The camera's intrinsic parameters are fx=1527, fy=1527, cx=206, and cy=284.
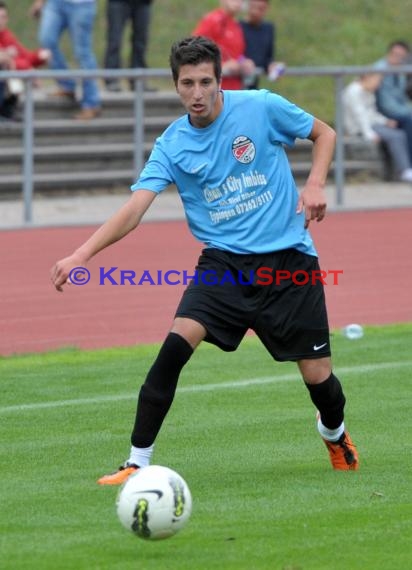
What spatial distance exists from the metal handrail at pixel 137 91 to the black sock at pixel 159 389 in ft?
33.1

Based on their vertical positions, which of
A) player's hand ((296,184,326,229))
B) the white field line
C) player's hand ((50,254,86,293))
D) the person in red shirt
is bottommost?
the person in red shirt

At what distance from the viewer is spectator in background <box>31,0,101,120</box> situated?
1881 centimetres

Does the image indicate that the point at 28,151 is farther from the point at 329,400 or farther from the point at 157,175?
the point at 329,400

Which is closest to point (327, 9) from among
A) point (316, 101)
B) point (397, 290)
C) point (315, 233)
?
point (316, 101)

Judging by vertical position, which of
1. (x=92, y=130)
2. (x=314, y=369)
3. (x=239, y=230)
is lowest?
(x=92, y=130)

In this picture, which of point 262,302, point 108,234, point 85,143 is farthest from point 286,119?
point 85,143

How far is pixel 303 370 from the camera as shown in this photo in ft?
23.9

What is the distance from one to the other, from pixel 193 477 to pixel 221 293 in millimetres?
901

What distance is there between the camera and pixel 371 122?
67.5 ft

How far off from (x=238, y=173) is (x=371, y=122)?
13.7 meters

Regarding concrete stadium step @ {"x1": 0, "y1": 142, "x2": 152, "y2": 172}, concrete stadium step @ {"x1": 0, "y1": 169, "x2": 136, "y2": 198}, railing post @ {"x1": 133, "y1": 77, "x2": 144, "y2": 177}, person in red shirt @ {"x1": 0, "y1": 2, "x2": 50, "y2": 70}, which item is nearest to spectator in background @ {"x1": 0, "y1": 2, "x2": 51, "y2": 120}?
person in red shirt @ {"x1": 0, "y1": 2, "x2": 50, "y2": 70}

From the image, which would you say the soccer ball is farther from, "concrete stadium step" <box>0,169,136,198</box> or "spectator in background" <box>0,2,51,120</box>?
"concrete stadium step" <box>0,169,136,198</box>

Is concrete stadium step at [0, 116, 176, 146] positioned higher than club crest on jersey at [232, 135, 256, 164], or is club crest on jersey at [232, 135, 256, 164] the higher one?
club crest on jersey at [232, 135, 256, 164]

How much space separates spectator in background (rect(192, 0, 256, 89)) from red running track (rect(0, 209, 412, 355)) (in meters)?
1.90
